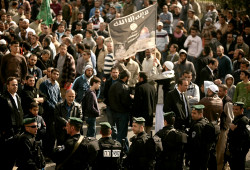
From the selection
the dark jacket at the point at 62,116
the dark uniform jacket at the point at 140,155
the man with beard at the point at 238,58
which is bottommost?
the dark uniform jacket at the point at 140,155

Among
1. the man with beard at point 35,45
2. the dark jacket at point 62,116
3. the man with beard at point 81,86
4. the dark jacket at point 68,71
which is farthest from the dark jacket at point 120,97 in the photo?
the man with beard at point 35,45

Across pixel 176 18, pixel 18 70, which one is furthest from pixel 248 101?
pixel 176 18

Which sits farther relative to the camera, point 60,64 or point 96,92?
point 60,64

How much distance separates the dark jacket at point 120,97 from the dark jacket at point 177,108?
4.09ft

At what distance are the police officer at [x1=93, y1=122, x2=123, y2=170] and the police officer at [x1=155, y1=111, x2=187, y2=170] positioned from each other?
105 centimetres

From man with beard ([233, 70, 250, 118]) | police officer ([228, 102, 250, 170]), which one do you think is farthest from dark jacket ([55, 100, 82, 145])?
man with beard ([233, 70, 250, 118])

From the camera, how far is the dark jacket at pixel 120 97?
13281mm

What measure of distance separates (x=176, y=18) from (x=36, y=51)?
8.48m

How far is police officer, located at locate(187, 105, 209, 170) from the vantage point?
11.3 metres

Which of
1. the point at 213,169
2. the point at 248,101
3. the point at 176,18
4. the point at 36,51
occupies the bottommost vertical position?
the point at 213,169

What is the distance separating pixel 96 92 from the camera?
13609mm

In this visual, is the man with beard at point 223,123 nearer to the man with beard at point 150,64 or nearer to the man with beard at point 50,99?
the man with beard at point 50,99

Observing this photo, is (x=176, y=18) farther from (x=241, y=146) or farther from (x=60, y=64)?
(x=241, y=146)

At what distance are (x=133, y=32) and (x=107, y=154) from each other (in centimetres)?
525
